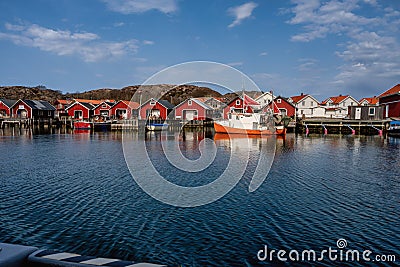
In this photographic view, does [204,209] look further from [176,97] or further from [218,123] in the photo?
[176,97]

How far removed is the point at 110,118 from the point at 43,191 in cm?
5267

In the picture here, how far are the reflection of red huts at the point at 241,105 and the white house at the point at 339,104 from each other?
812 inches

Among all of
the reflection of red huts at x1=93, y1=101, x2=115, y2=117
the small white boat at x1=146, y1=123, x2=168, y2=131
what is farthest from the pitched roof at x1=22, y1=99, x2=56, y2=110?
the small white boat at x1=146, y1=123, x2=168, y2=131

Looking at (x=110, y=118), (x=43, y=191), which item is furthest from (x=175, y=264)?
(x=110, y=118)

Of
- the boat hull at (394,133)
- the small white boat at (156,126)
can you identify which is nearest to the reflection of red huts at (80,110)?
the small white boat at (156,126)

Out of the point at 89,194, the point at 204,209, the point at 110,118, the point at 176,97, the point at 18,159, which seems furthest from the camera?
the point at 176,97

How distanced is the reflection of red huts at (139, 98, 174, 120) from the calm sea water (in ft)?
148

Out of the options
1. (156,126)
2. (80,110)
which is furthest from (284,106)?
(80,110)

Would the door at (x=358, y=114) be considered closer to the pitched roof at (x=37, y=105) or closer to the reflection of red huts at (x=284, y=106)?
the reflection of red huts at (x=284, y=106)

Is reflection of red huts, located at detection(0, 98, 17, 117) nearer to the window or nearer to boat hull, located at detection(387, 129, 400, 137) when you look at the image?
the window

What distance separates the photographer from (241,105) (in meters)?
58.7

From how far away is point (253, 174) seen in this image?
54.5ft

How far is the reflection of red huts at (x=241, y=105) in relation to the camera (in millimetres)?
56438

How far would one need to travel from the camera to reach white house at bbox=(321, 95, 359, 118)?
70688 mm
